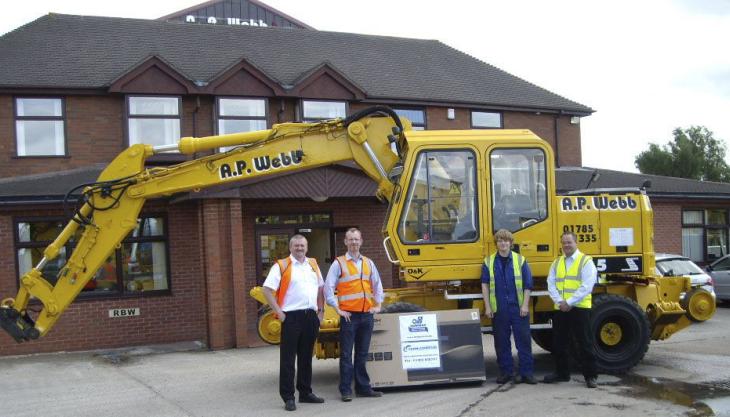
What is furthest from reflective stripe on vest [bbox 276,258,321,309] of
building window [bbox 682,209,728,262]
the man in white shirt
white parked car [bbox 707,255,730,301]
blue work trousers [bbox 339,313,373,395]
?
building window [bbox 682,209,728,262]

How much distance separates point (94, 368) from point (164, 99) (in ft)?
19.5

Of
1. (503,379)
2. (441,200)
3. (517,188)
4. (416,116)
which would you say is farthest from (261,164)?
(416,116)

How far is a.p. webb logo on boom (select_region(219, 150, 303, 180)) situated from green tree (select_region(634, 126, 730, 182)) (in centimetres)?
4417

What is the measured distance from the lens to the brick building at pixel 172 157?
13.8m

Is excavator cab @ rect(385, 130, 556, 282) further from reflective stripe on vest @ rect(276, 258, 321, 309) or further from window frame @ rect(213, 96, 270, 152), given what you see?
window frame @ rect(213, 96, 270, 152)

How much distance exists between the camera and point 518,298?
891cm

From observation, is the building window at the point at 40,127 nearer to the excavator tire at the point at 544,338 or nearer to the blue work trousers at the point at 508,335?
the excavator tire at the point at 544,338

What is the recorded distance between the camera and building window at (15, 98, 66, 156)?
583 inches

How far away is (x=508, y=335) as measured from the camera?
355 inches

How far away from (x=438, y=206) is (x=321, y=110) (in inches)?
315

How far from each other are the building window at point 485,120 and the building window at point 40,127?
949cm

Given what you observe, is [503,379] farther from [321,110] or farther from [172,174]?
[321,110]

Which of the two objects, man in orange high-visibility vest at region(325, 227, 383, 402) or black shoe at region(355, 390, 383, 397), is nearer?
man in orange high-visibility vest at region(325, 227, 383, 402)

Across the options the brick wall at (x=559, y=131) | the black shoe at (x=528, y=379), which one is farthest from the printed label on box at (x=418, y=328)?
the brick wall at (x=559, y=131)
